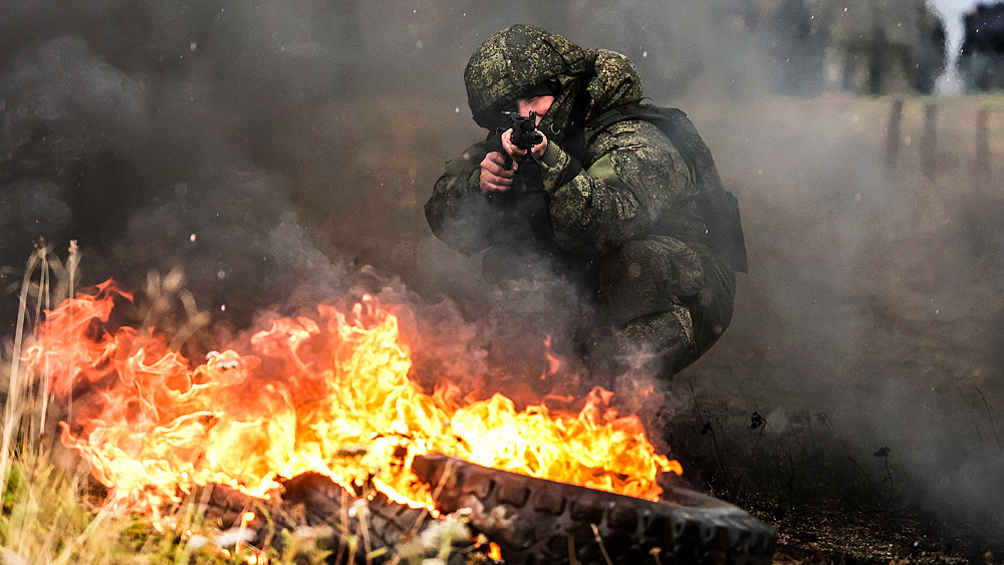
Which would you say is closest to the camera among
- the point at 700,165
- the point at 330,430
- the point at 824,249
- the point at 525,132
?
the point at 330,430

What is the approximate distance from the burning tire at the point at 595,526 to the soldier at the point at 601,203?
1699 mm

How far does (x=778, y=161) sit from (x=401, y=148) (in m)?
3.48

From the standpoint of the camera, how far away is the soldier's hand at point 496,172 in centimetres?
412

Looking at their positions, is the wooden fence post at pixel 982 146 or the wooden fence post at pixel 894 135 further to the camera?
the wooden fence post at pixel 894 135

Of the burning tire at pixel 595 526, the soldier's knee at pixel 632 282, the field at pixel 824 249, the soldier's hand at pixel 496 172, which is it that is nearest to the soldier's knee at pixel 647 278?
the soldier's knee at pixel 632 282

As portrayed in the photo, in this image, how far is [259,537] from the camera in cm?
292

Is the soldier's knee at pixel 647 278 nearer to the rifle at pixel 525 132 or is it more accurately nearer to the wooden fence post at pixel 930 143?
the rifle at pixel 525 132

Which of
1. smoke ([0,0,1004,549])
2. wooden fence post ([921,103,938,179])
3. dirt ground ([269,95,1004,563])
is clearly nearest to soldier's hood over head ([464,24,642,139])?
smoke ([0,0,1004,549])

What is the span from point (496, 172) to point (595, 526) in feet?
6.97

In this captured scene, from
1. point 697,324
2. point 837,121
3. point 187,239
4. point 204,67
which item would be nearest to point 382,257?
point 187,239

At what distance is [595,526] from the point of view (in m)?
2.56

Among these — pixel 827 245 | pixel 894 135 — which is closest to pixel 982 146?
pixel 894 135

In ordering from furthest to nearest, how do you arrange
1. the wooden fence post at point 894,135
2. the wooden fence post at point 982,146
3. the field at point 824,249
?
the wooden fence post at point 894,135
the wooden fence post at point 982,146
the field at point 824,249

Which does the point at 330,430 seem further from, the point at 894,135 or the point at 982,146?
the point at 982,146
